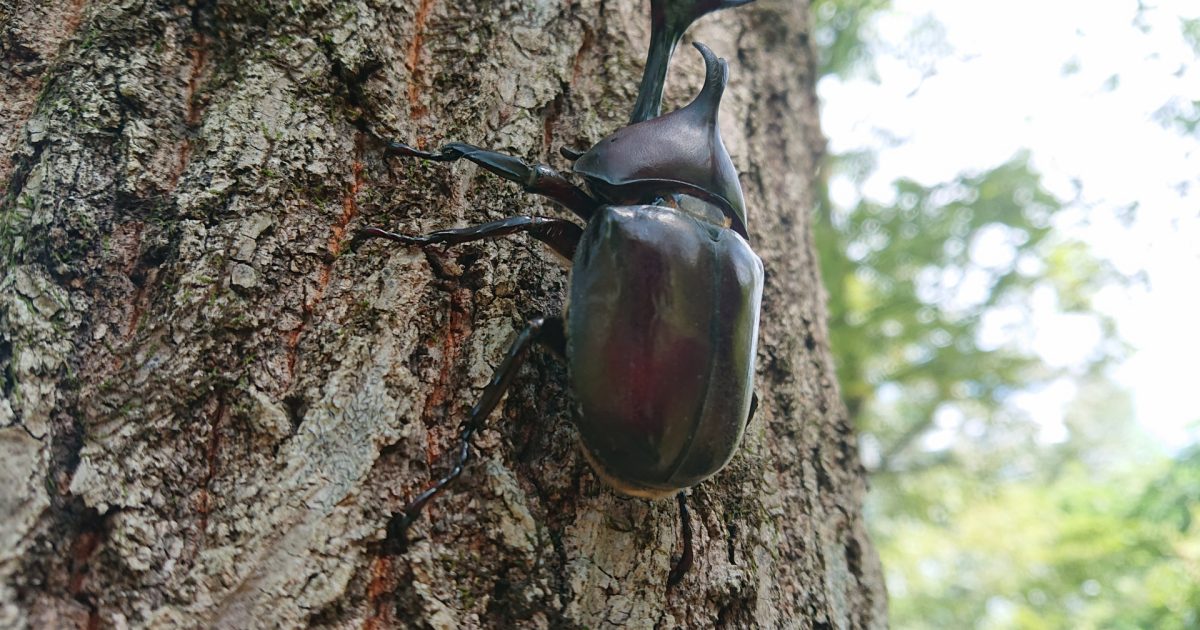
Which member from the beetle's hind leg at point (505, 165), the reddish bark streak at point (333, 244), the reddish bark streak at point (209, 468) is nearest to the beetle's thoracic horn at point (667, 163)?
the beetle's hind leg at point (505, 165)

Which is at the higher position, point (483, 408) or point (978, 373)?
point (978, 373)

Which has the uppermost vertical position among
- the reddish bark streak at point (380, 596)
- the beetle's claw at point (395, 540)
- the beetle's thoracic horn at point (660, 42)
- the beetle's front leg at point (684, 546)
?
the beetle's thoracic horn at point (660, 42)

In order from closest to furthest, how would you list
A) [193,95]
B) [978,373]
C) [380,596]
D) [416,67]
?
[380,596] < [193,95] < [416,67] < [978,373]

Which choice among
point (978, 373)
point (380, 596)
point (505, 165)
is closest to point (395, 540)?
point (380, 596)

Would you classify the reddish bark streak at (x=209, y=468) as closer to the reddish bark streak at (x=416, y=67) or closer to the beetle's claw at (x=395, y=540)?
the beetle's claw at (x=395, y=540)

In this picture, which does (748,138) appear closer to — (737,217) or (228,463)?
(737,217)

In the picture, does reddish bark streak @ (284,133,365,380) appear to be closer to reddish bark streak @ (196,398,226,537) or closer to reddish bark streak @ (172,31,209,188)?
reddish bark streak @ (196,398,226,537)

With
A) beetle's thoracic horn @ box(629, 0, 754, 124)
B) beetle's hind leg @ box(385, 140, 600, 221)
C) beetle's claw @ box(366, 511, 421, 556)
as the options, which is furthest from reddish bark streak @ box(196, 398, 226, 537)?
beetle's thoracic horn @ box(629, 0, 754, 124)

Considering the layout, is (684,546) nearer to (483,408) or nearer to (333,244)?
(483,408)
